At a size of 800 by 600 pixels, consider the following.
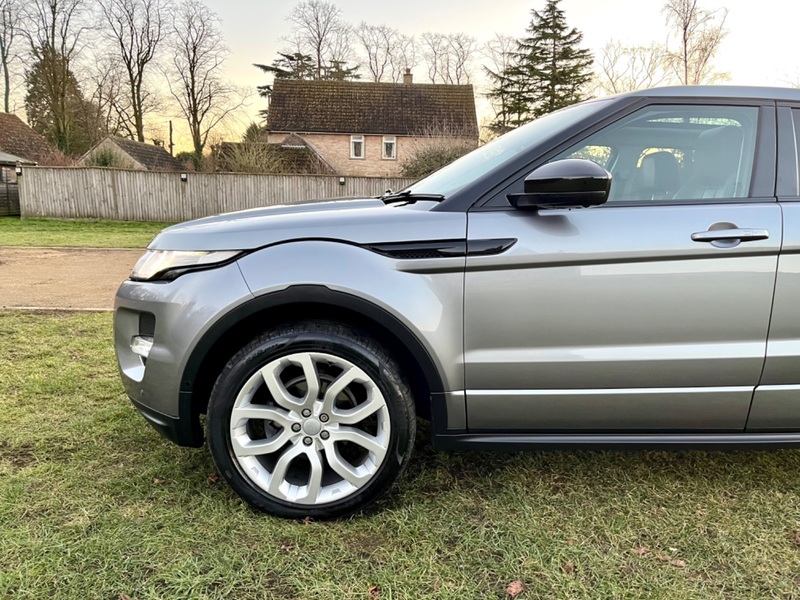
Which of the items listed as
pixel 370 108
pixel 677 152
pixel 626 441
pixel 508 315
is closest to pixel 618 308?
pixel 508 315

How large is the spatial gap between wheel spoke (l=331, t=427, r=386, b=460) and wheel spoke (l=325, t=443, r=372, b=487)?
49 millimetres

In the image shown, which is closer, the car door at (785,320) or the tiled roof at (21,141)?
the car door at (785,320)

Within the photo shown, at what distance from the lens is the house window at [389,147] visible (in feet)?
99.4

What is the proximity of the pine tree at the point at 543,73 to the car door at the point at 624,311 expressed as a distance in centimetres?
3171

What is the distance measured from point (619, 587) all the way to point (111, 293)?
657 cm

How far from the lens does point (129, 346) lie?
232 centimetres

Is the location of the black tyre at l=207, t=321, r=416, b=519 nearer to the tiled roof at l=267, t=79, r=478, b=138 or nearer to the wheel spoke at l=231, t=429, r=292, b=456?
the wheel spoke at l=231, t=429, r=292, b=456

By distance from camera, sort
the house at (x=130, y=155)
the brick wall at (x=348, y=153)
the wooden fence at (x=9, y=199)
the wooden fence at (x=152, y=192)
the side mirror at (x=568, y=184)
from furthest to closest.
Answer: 1. the brick wall at (x=348, y=153)
2. the house at (x=130, y=155)
3. the wooden fence at (x=9, y=199)
4. the wooden fence at (x=152, y=192)
5. the side mirror at (x=568, y=184)

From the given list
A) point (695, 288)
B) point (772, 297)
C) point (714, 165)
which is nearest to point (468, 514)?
point (695, 288)

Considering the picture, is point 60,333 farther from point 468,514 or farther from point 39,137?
point 39,137

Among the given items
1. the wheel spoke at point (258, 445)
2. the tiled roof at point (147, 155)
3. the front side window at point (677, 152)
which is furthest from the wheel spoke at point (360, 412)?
the tiled roof at point (147, 155)

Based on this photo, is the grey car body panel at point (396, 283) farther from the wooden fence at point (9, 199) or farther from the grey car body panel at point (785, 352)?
the wooden fence at point (9, 199)

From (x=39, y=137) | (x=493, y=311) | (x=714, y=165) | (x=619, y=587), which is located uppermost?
(x=39, y=137)

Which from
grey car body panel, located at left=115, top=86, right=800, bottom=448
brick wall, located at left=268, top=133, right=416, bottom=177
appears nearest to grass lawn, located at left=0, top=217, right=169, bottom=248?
grey car body panel, located at left=115, top=86, right=800, bottom=448
